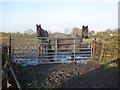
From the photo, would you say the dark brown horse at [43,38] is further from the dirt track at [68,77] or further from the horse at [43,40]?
the dirt track at [68,77]

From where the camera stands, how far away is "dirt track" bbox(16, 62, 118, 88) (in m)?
8.30

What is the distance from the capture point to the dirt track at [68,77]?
8305mm

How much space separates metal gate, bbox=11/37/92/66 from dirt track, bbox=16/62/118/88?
3.33ft

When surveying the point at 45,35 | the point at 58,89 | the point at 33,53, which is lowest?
the point at 58,89

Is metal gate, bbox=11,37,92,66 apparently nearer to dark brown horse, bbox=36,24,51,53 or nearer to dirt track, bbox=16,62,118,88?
dark brown horse, bbox=36,24,51,53

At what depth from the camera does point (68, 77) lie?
30.9 ft

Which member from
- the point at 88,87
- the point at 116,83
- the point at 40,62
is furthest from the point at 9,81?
the point at 40,62

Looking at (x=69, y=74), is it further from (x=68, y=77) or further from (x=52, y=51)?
(x=52, y=51)

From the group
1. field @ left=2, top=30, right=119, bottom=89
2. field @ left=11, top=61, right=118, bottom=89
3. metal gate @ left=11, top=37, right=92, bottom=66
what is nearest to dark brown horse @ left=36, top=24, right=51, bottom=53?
metal gate @ left=11, top=37, right=92, bottom=66

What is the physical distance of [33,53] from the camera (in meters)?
13.1

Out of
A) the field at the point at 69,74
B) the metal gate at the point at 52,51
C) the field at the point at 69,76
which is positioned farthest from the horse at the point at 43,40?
the field at the point at 69,76

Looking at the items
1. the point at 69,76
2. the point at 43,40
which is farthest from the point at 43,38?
the point at 69,76

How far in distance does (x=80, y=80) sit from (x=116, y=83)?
3.87 ft

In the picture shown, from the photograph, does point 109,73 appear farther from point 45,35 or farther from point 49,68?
point 45,35
